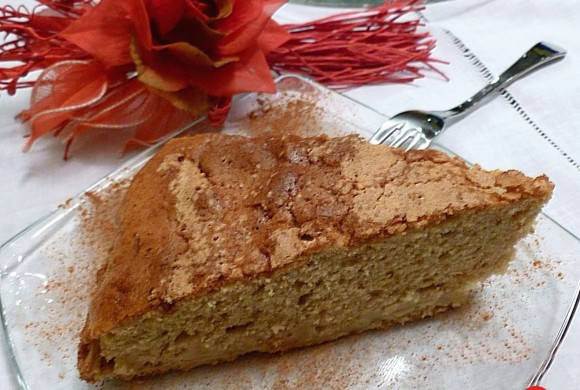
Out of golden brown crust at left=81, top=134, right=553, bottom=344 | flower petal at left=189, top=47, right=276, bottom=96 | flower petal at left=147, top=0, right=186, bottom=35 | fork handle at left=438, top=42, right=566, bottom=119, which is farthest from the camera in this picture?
fork handle at left=438, top=42, right=566, bottom=119

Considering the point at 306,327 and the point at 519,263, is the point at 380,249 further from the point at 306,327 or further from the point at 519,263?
the point at 519,263

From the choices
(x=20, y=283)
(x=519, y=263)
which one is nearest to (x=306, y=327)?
(x=519, y=263)

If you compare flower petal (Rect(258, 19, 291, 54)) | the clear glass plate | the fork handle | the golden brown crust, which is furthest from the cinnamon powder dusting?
flower petal (Rect(258, 19, 291, 54))

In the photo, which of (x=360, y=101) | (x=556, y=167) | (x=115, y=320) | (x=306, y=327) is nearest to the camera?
(x=115, y=320)

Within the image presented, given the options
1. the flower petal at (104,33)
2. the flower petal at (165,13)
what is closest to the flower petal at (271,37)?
the flower petal at (165,13)

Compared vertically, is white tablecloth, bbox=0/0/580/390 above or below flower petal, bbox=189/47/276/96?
below

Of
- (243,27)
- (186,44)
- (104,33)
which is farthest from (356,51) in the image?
(104,33)

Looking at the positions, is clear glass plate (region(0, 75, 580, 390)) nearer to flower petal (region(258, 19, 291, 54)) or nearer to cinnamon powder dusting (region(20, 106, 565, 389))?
cinnamon powder dusting (region(20, 106, 565, 389))
